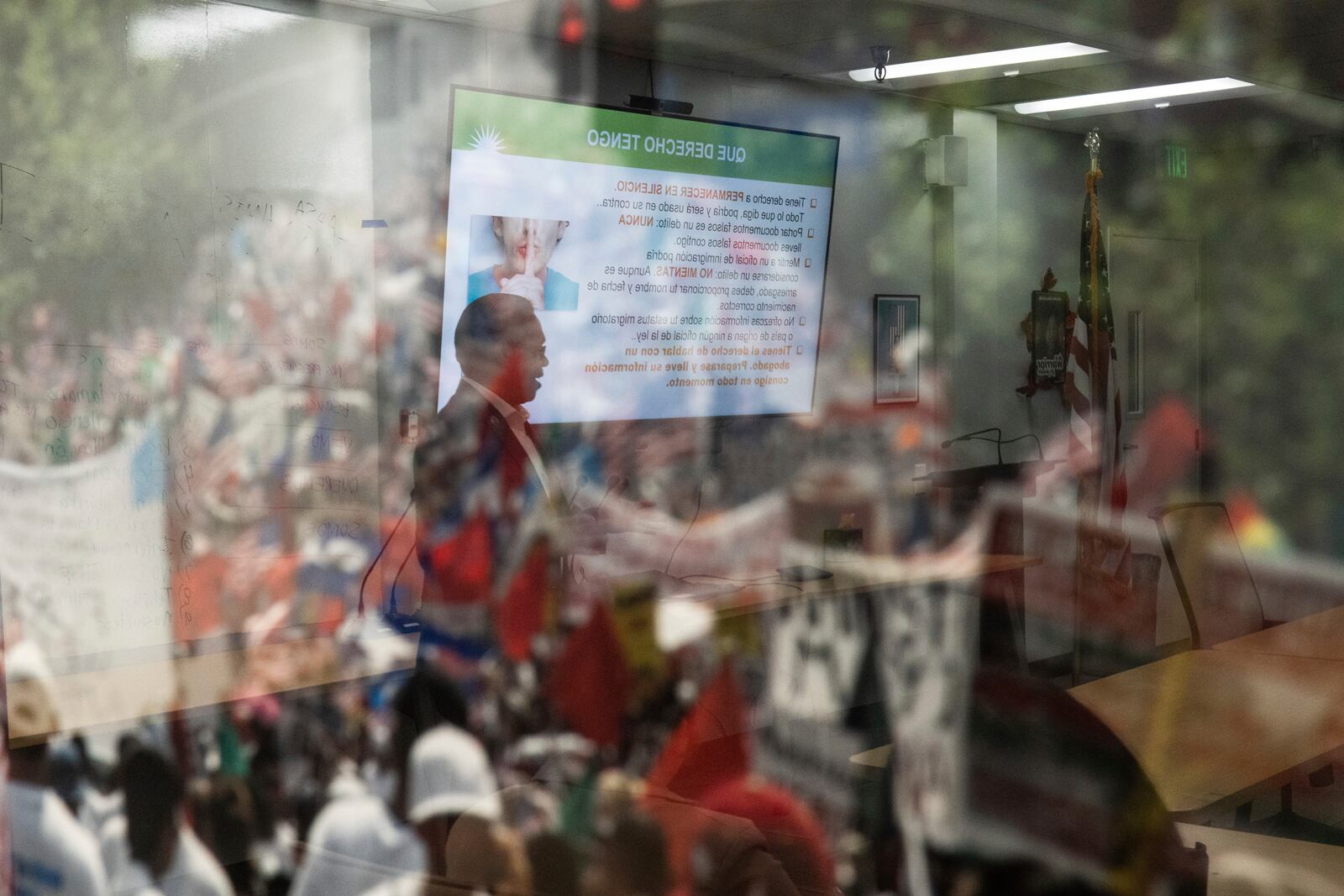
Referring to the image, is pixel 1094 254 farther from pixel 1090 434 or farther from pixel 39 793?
pixel 39 793

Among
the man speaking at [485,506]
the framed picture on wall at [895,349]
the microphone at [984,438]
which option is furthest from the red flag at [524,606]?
the microphone at [984,438]

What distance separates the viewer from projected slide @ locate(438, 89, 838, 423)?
3629mm

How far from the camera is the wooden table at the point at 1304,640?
8.69ft

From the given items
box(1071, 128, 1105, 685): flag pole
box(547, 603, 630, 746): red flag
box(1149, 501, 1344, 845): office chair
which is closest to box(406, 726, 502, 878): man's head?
box(547, 603, 630, 746): red flag

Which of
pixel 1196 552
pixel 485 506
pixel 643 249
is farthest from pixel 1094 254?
pixel 485 506

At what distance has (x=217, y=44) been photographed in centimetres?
312

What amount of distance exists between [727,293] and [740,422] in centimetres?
45

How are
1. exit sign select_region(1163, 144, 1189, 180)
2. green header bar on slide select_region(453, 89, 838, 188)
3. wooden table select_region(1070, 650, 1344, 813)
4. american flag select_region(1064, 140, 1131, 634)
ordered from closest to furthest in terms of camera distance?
wooden table select_region(1070, 650, 1344, 813), green header bar on slide select_region(453, 89, 838, 188), american flag select_region(1064, 140, 1131, 634), exit sign select_region(1163, 144, 1189, 180)

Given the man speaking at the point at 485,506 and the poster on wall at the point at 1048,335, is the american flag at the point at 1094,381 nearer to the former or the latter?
the poster on wall at the point at 1048,335

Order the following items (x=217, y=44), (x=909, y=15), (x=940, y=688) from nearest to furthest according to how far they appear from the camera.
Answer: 1. (x=940, y=688)
2. (x=217, y=44)
3. (x=909, y=15)

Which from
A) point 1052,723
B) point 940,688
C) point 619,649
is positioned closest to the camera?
point 1052,723

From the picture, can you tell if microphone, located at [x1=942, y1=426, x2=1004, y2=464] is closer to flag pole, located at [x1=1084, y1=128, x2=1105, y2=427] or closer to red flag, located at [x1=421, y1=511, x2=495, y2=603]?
flag pole, located at [x1=1084, y1=128, x2=1105, y2=427]

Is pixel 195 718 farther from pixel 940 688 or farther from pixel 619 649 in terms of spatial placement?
pixel 940 688

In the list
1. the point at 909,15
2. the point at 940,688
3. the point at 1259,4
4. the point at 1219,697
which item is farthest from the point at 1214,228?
the point at 940,688
